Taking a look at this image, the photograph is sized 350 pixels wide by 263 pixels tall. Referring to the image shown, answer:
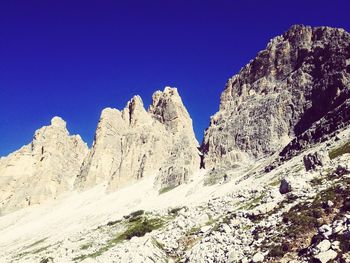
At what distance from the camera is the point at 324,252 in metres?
27.2

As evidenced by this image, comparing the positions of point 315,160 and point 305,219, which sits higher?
point 315,160

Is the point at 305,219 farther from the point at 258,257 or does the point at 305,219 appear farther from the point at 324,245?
the point at 324,245

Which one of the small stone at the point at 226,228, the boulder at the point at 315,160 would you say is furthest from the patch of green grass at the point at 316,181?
the small stone at the point at 226,228

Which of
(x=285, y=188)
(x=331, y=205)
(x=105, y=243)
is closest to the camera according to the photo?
(x=331, y=205)

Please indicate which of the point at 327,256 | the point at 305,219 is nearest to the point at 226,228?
the point at 305,219

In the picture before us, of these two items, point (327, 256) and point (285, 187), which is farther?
point (285, 187)

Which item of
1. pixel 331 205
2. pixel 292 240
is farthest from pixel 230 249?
pixel 331 205

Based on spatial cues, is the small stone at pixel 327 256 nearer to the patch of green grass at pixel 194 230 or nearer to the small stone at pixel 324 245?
the small stone at pixel 324 245

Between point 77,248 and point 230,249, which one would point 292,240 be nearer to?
point 230,249

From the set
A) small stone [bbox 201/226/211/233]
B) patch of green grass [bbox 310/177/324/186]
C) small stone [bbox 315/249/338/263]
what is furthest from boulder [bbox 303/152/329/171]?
small stone [bbox 315/249/338/263]

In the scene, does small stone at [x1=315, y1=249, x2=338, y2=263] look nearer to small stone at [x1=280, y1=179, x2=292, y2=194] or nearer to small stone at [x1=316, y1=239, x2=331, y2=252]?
small stone at [x1=316, y1=239, x2=331, y2=252]

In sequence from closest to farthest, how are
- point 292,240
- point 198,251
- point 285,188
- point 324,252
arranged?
point 324,252
point 292,240
point 198,251
point 285,188

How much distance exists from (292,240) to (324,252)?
5.37 m

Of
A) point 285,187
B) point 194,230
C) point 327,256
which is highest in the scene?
point 285,187
